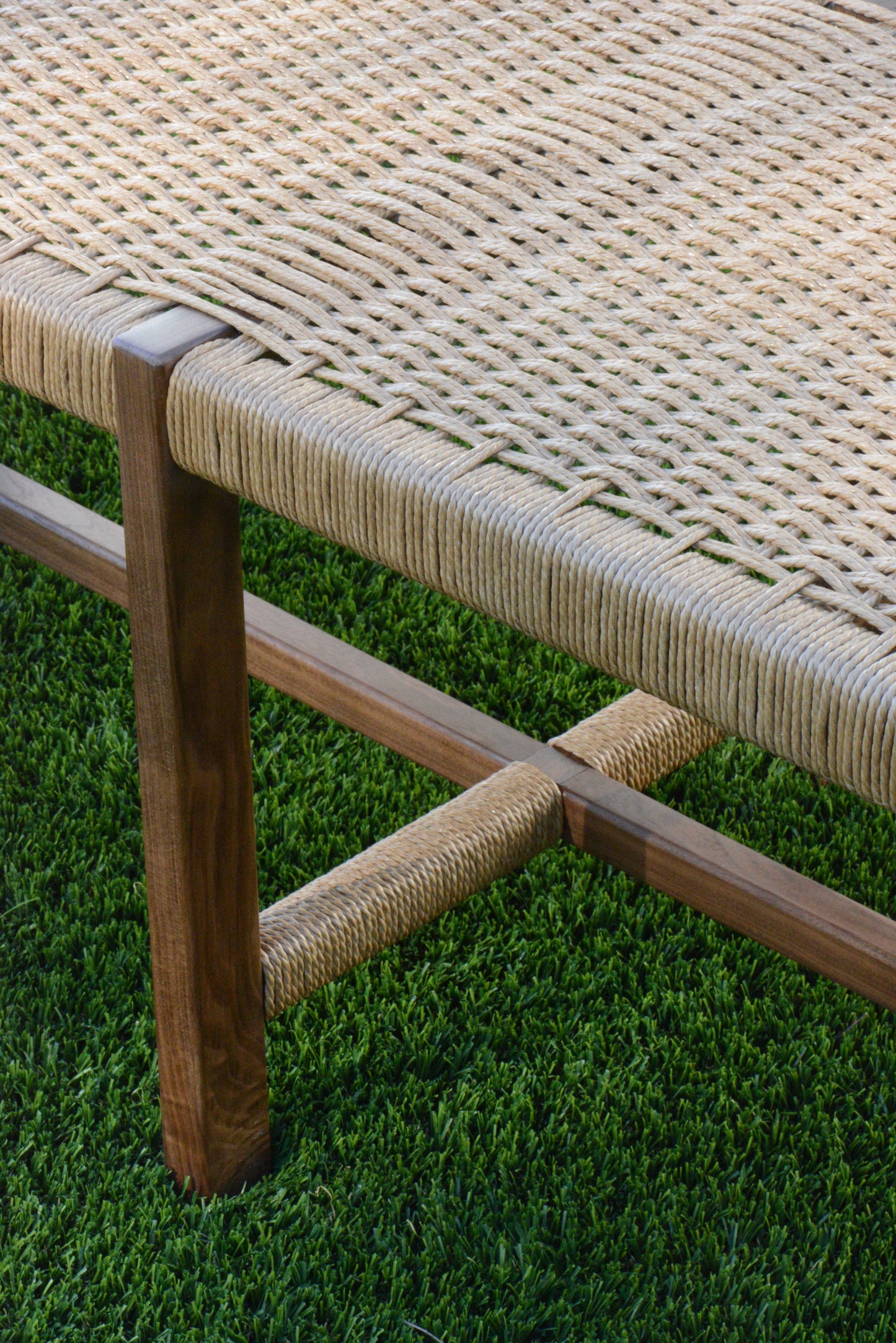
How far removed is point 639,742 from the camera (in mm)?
1188

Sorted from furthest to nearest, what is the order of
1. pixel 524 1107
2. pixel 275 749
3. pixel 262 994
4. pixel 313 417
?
pixel 275 749 < pixel 524 1107 < pixel 262 994 < pixel 313 417

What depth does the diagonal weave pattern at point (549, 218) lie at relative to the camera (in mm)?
679

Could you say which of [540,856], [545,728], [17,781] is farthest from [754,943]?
[17,781]

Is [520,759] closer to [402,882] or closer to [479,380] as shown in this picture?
[402,882]

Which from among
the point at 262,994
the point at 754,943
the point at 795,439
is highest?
the point at 795,439

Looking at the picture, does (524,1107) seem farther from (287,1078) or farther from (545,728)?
(545,728)

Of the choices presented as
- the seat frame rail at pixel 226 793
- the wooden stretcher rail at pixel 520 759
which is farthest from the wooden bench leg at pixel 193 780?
the wooden stretcher rail at pixel 520 759

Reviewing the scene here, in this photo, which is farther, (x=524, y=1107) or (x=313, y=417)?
(x=524, y=1107)

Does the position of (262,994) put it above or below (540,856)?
above

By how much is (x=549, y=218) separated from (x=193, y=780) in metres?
0.38

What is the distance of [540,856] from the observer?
4.47 feet

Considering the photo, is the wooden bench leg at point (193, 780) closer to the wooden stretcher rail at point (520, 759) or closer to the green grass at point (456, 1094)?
the green grass at point (456, 1094)

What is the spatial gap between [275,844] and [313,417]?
2.35ft

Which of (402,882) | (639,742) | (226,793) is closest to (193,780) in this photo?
(226,793)
